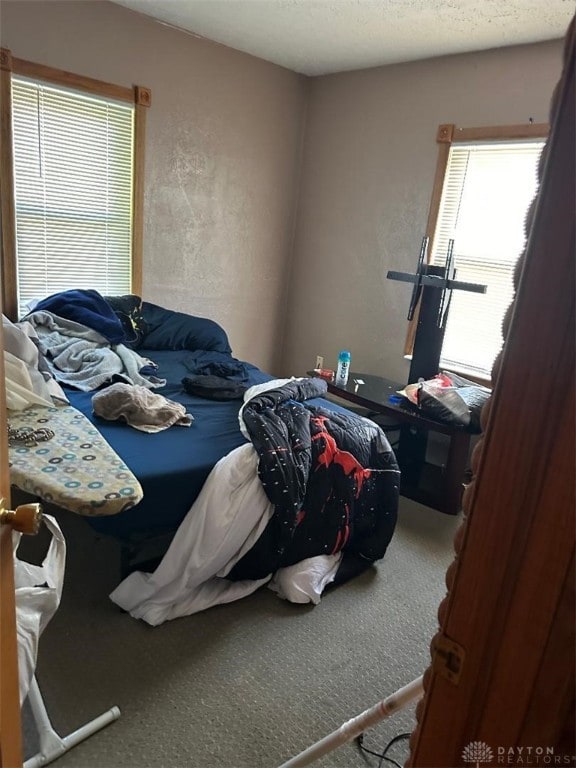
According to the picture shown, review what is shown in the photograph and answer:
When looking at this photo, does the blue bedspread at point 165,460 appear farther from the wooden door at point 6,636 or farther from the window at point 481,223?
the window at point 481,223

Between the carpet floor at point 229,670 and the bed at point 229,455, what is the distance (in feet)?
0.69

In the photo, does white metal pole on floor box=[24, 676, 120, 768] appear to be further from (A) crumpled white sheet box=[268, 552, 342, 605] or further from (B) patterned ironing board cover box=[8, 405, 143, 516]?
(A) crumpled white sheet box=[268, 552, 342, 605]

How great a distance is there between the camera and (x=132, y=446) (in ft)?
6.93

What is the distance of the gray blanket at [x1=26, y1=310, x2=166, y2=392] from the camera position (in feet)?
9.09

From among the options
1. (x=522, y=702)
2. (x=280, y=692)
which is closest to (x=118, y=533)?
(x=280, y=692)

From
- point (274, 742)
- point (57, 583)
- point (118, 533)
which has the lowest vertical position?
point (274, 742)

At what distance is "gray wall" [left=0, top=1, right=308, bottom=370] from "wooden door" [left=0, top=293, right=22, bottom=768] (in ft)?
9.62

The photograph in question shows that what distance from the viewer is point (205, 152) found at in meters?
3.86

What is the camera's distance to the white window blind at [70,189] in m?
3.08

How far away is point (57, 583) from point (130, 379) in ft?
5.06

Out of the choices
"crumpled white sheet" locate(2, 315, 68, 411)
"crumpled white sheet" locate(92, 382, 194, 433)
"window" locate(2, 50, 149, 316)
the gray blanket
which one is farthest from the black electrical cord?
"window" locate(2, 50, 149, 316)

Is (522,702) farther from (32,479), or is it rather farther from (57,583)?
(32,479)

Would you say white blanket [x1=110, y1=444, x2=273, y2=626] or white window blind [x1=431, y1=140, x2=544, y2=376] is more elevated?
white window blind [x1=431, y1=140, x2=544, y2=376]
